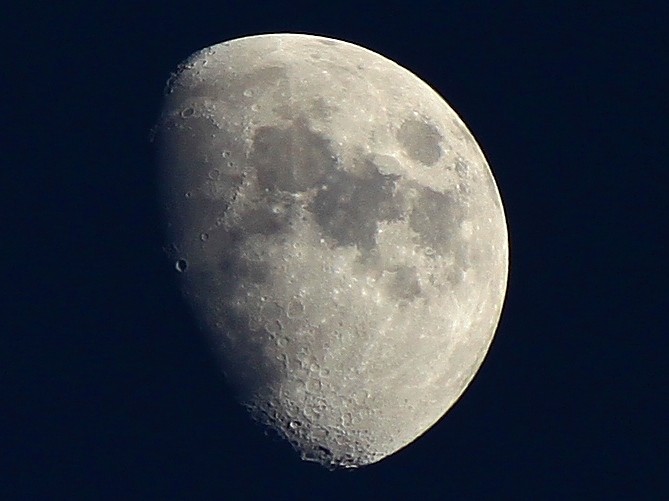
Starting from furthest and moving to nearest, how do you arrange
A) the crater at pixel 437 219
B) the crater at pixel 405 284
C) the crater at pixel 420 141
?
the crater at pixel 420 141 < the crater at pixel 437 219 < the crater at pixel 405 284

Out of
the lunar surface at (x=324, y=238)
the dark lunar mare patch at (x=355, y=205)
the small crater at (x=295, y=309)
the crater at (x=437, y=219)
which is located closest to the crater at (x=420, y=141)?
the lunar surface at (x=324, y=238)

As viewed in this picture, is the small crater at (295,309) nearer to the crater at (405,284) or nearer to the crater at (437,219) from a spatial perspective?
the crater at (405,284)

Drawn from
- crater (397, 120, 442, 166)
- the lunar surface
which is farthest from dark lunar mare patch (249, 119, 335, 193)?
crater (397, 120, 442, 166)

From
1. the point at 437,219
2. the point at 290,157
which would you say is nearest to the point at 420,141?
the point at 437,219

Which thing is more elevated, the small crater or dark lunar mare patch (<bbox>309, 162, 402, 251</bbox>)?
dark lunar mare patch (<bbox>309, 162, 402, 251</bbox>)

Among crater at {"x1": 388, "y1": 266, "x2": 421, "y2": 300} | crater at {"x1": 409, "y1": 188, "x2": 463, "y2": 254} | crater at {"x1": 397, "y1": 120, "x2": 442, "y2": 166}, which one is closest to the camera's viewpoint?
crater at {"x1": 388, "y1": 266, "x2": 421, "y2": 300}

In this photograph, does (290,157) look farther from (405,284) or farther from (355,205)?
(405,284)

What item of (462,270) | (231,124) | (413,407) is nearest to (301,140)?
(231,124)

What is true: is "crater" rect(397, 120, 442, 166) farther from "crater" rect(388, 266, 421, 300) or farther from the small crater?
the small crater
